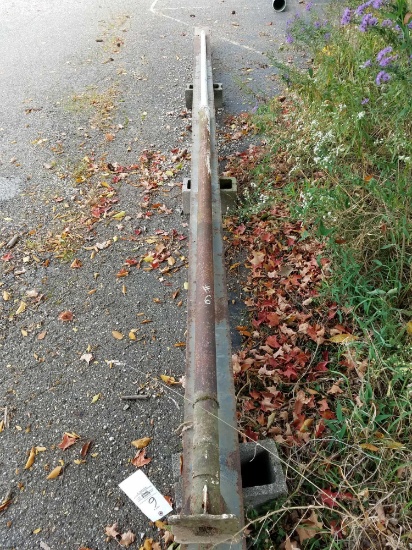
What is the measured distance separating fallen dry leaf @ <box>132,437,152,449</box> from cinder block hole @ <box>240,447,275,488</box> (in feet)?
2.10

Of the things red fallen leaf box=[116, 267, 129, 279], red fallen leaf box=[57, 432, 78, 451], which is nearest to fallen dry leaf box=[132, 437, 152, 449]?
red fallen leaf box=[57, 432, 78, 451]

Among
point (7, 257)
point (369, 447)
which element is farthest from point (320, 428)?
point (7, 257)

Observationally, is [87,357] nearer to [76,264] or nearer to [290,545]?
[76,264]

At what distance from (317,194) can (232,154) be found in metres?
1.67

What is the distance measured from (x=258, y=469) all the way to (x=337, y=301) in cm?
128

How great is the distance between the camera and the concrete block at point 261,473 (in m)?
2.18

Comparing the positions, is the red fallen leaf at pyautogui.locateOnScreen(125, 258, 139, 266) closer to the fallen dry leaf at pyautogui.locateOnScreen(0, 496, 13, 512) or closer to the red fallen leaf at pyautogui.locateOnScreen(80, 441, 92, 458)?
the red fallen leaf at pyautogui.locateOnScreen(80, 441, 92, 458)

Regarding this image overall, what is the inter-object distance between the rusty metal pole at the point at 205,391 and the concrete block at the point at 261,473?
763 millimetres

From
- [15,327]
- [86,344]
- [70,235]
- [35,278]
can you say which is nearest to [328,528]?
[86,344]

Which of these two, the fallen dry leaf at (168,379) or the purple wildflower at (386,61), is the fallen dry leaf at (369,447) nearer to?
the fallen dry leaf at (168,379)

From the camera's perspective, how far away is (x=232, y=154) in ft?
15.8

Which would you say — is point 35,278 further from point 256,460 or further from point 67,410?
point 256,460

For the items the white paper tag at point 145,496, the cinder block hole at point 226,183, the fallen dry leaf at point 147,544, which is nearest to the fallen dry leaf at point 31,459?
the white paper tag at point 145,496

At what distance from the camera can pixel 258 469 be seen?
2.46m
